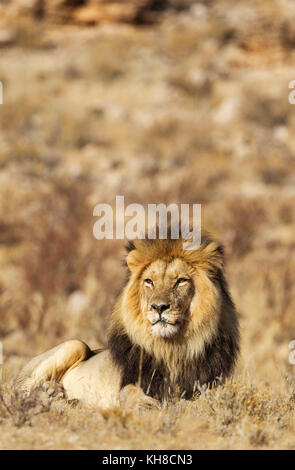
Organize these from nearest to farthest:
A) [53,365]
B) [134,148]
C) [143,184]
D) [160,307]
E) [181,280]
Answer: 1. [160,307]
2. [181,280]
3. [53,365]
4. [143,184]
5. [134,148]

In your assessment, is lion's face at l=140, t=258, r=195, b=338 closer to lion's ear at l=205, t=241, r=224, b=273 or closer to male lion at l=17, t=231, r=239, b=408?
male lion at l=17, t=231, r=239, b=408

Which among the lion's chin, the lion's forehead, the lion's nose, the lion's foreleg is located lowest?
the lion's foreleg

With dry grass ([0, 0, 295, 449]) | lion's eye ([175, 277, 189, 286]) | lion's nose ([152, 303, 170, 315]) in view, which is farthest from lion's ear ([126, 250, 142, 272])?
dry grass ([0, 0, 295, 449])

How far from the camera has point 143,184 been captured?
1662 centimetres

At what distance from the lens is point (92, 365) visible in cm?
485

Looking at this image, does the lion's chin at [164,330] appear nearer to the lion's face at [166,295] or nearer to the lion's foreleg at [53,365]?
the lion's face at [166,295]

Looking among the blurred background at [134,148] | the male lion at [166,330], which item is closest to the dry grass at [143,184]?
the blurred background at [134,148]

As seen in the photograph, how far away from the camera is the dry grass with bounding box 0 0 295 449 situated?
4207mm

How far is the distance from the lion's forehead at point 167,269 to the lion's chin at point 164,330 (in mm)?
350

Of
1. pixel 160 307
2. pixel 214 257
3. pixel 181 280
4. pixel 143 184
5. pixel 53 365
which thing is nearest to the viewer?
pixel 160 307

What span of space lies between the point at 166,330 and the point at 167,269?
0.47 metres

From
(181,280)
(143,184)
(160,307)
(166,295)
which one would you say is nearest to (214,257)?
(181,280)

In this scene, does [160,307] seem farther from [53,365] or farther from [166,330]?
[53,365]

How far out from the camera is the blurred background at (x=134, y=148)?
495 inches
